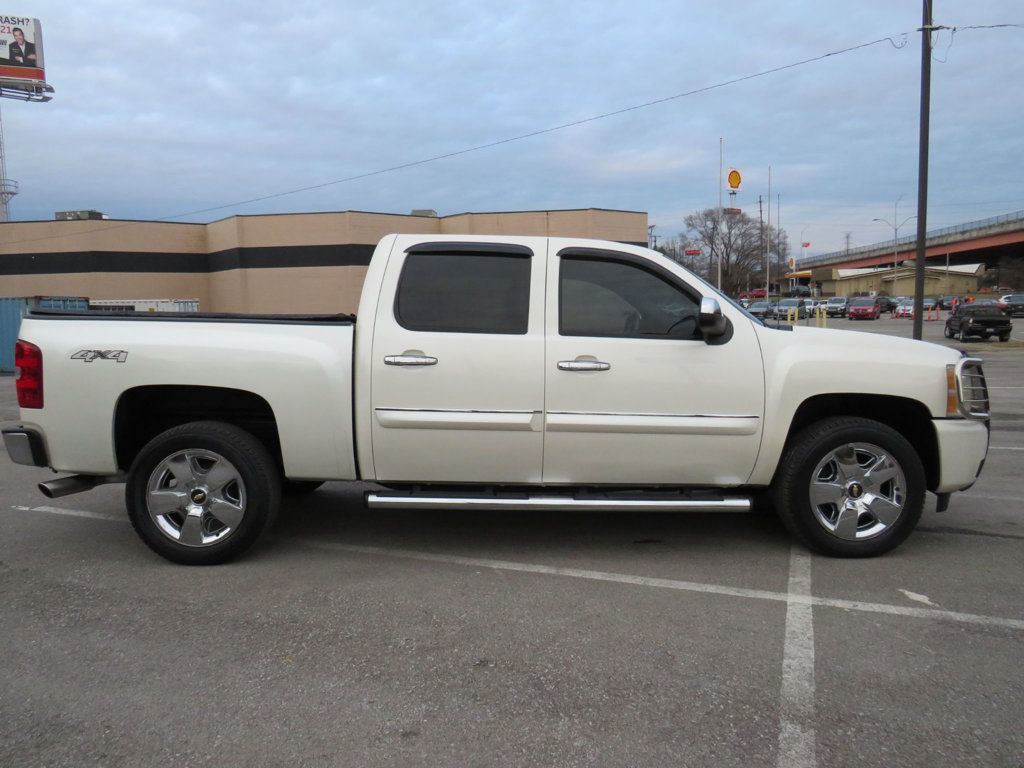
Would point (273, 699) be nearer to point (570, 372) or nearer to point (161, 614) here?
point (161, 614)

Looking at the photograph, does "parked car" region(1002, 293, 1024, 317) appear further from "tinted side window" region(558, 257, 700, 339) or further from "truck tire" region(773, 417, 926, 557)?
"tinted side window" region(558, 257, 700, 339)

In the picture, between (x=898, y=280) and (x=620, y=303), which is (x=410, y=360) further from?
(x=898, y=280)

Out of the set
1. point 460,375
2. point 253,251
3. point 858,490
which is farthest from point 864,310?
point 460,375

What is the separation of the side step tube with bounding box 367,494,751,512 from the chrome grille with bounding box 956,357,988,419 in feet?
4.59

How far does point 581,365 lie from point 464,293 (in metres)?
0.83

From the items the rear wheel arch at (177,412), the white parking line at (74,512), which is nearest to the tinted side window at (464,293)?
the rear wheel arch at (177,412)

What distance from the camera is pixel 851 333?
15.4 ft

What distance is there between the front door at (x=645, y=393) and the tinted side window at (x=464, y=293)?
0.70ft

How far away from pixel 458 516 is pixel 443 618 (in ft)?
6.22

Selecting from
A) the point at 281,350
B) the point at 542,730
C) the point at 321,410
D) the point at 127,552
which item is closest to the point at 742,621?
the point at 542,730

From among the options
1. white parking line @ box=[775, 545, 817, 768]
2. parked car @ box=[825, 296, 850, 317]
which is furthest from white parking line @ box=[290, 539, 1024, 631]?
parked car @ box=[825, 296, 850, 317]

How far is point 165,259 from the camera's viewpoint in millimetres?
37500

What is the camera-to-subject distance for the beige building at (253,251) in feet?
115

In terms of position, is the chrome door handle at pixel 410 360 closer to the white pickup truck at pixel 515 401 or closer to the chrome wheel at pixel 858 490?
the white pickup truck at pixel 515 401
